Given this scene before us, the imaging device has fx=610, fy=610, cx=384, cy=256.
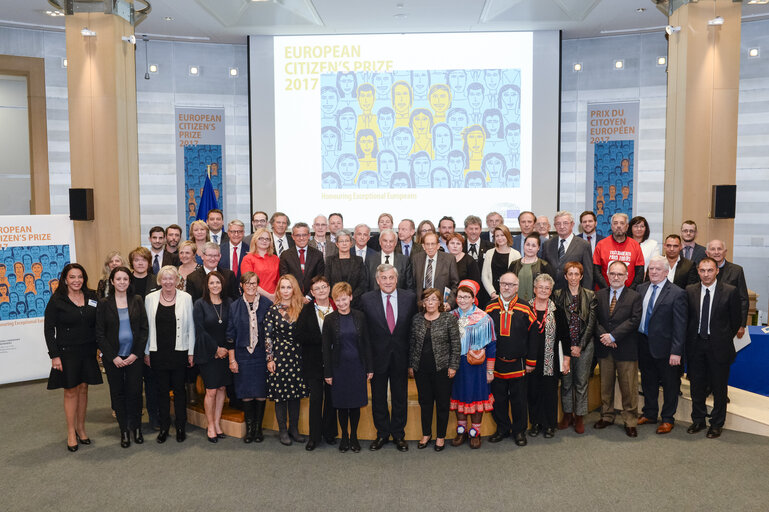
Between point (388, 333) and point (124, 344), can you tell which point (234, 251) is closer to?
point (124, 344)

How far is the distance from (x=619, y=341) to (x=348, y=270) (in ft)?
8.61

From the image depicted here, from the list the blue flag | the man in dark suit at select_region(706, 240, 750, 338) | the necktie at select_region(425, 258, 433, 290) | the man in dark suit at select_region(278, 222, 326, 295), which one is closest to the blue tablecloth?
the man in dark suit at select_region(706, 240, 750, 338)

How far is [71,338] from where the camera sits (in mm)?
5215

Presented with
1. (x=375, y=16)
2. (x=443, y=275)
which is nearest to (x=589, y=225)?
(x=443, y=275)

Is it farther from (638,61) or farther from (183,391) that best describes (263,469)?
(638,61)

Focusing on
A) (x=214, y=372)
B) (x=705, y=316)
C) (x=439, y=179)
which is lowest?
Result: (x=214, y=372)

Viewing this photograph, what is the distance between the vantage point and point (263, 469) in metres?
4.91

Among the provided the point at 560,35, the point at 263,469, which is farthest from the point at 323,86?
the point at 263,469

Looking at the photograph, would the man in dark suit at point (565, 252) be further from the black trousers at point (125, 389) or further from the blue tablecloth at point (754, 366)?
the black trousers at point (125, 389)

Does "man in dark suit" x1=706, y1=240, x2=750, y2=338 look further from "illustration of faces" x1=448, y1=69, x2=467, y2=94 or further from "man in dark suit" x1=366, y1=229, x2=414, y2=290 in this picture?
"illustration of faces" x1=448, y1=69, x2=467, y2=94

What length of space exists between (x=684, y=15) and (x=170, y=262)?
6429 mm

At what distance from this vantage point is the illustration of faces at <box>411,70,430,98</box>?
9.91 metres

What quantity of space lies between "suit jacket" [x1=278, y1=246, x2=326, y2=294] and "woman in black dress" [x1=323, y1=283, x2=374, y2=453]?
992mm

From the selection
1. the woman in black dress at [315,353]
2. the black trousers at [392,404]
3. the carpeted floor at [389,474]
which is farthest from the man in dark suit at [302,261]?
the carpeted floor at [389,474]
